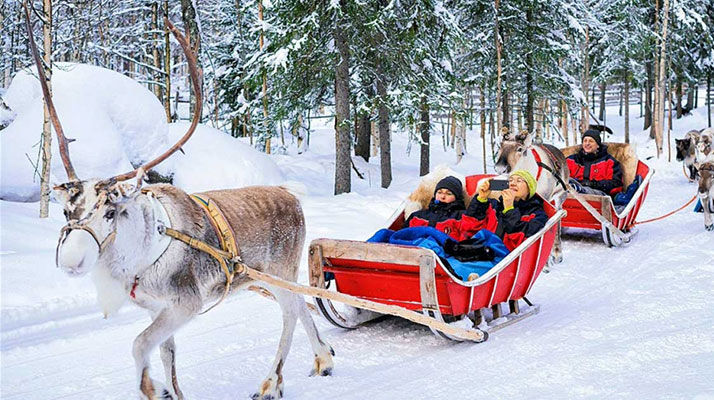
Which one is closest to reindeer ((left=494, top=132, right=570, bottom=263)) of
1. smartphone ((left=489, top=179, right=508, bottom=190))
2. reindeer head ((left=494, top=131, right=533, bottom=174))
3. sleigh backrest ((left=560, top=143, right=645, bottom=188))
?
reindeer head ((left=494, top=131, right=533, bottom=174))

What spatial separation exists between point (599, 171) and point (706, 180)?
1.56 metres

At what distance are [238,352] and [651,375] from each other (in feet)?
10.4

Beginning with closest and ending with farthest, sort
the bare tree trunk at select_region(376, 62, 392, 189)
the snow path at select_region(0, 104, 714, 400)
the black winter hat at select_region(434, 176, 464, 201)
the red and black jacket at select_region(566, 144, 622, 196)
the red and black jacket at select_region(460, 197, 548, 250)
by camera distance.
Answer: the snow path at select_region(0, 104, 714, 400) → the red and black jacket at select_region(460, 197, 548, 250) → the black winter hat at select_region(434, 176, 464, 201) → the red and black jacket at select_region(566, 144, 622, 196) → the bare tree trunk at select_region(376, 62, 392, 189)

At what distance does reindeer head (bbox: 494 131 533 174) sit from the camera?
955 centimetres

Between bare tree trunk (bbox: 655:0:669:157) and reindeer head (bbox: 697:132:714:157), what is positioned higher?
bare tree trunk (bbox: 655:0:669:157)

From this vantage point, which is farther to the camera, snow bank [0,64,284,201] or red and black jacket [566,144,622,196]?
snow bank [0,64,284,201]

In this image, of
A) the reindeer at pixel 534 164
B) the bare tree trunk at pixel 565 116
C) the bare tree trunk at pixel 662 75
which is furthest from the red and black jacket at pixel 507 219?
the bare tree trunk at pixel 662 75

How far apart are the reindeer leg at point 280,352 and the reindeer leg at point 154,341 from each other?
847 millimetres

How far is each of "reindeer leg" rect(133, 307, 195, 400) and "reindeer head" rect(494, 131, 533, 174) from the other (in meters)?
6.30

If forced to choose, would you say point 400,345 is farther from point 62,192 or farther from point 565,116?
point 565,116

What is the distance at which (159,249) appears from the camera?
3.98 m

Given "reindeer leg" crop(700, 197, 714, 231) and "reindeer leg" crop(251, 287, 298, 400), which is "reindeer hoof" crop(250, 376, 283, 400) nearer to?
"reindeer leg" crop(251, 287, 298, 400)

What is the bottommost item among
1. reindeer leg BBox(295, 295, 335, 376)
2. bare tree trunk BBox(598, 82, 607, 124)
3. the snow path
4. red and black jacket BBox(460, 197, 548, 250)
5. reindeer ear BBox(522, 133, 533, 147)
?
the snow path

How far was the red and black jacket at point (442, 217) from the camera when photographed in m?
6.88
